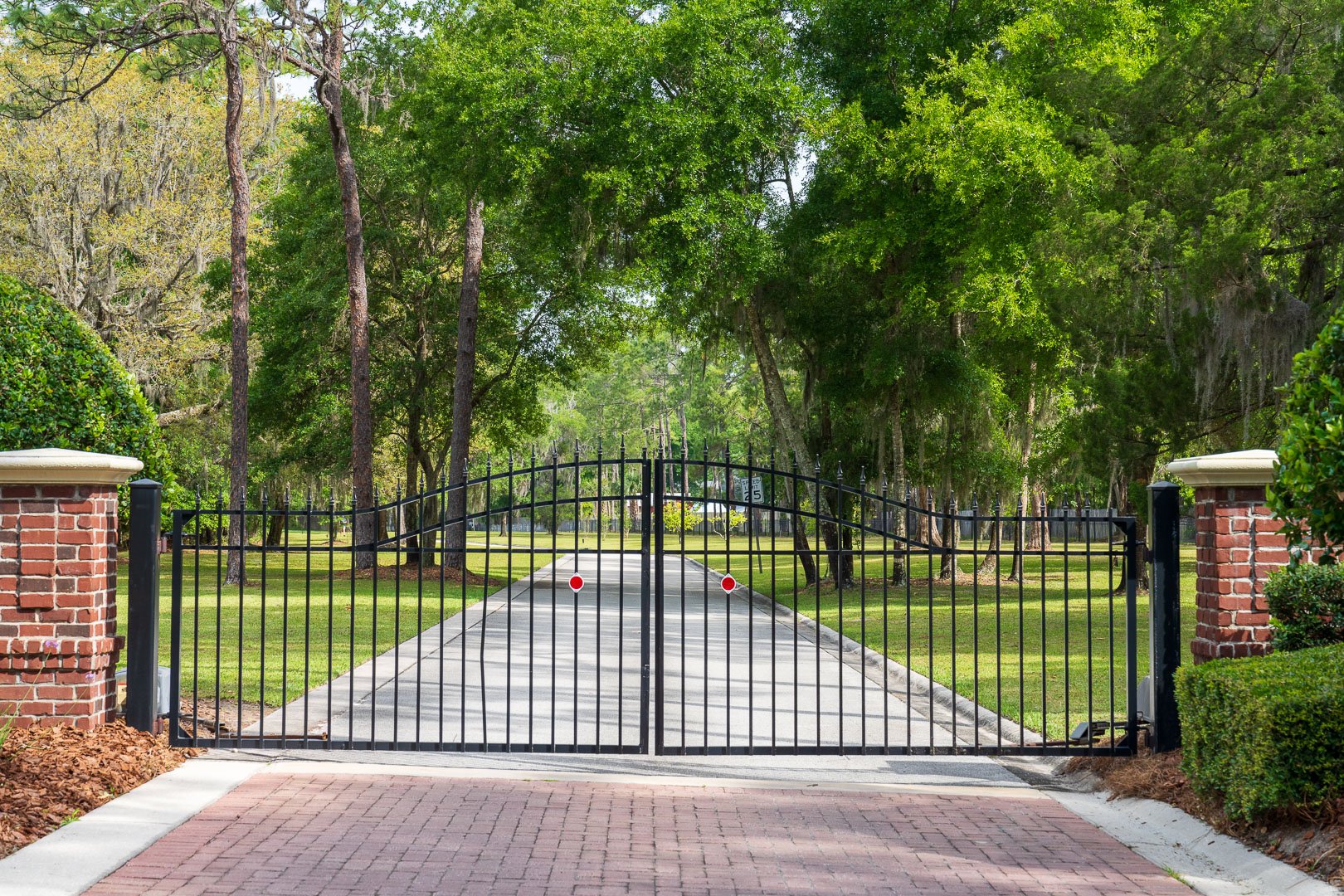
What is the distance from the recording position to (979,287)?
24.1 m

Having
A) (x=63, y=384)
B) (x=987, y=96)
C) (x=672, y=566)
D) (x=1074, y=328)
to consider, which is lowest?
(x=672, y=566)

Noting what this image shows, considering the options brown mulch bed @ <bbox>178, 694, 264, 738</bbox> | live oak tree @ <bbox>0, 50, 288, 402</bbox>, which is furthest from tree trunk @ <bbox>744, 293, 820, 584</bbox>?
brown mulch bed @ <bbox>178, 694, 264, 738</bbox>

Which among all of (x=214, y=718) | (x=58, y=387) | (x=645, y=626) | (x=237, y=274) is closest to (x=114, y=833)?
(x=645, y=626)

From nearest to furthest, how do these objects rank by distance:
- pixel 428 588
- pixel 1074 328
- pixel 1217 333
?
pixel 1217 333 < pixel 1074 328 < pixel 428 588

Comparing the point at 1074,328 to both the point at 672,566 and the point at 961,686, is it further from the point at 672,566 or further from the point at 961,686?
the point at 672,566

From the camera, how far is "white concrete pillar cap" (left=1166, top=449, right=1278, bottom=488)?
787cm

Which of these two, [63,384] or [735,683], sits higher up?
[63,384]

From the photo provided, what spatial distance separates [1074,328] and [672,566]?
2285 cm

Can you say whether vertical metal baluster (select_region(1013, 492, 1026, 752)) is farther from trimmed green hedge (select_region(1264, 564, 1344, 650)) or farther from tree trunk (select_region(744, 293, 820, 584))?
tree trunk (select_region(744, 293, 820, 584))

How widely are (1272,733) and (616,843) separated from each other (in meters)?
3.20

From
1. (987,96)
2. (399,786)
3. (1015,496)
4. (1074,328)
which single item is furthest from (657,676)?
(1015,496)

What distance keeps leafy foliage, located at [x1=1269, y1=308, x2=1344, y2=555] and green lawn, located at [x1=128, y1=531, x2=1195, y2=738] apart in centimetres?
127

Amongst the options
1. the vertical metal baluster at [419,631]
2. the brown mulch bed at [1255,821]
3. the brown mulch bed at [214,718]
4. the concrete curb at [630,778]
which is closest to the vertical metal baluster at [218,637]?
the brown mulch bed at [214,718]

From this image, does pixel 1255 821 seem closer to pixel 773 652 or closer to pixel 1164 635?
pixel 1164 635
